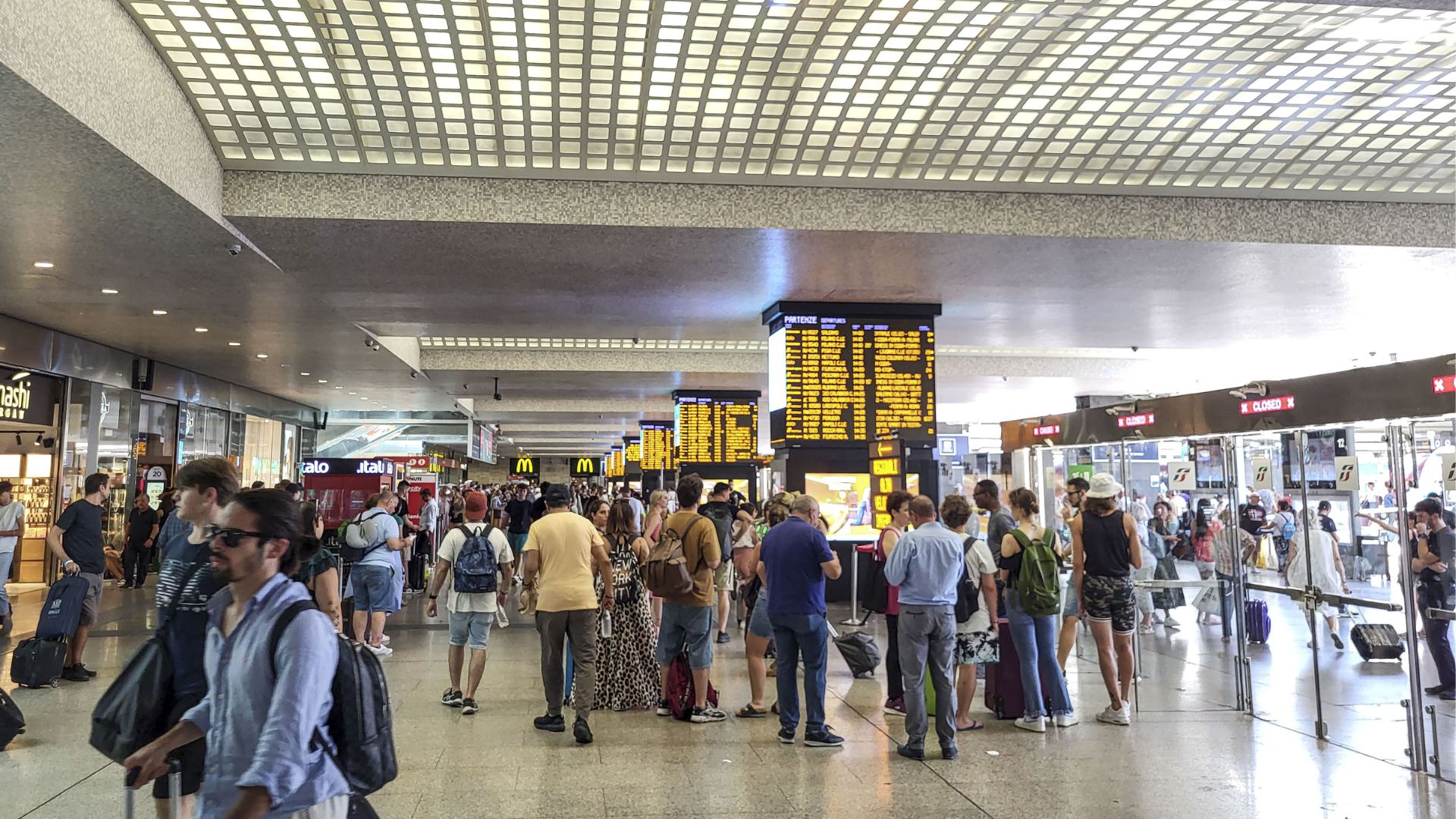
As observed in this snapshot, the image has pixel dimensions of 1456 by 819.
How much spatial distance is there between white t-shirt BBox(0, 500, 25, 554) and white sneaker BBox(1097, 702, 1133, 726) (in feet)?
37.0

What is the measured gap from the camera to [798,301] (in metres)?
13.0

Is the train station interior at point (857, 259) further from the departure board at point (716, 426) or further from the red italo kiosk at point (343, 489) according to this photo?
the departure board at point (716, 426)

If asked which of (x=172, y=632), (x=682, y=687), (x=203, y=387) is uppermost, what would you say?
(x=203, y=387)

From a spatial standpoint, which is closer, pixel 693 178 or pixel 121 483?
pixel 693 178

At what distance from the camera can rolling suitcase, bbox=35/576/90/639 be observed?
7719 millimetres

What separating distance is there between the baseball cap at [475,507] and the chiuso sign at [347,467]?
745cm

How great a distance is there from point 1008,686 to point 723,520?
152 inches

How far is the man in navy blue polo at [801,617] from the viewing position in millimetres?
6281

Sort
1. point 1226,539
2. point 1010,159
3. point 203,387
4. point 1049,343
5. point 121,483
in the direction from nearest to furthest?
point 1226,539, point 1010,159, point 1049,343, point 121,483, point 203,387

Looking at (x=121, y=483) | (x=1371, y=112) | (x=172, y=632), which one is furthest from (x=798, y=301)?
(x=121, y=483)

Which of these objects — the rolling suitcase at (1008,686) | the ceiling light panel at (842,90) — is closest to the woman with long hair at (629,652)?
the rolling suitcase at (1008,686)

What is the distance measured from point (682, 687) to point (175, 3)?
612cm

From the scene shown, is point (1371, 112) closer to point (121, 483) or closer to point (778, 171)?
point (778, 171)

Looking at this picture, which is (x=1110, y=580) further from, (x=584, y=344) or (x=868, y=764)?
(x=584, y=344)
